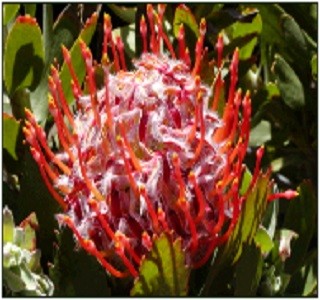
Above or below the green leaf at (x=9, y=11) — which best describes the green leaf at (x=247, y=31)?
below

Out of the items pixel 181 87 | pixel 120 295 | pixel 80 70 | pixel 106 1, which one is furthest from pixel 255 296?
A: pixel 106 1

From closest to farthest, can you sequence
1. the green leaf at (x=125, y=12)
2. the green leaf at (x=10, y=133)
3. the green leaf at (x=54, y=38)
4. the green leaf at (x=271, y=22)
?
the green leaf at (x=10, y=133)
the green leaf at (x=54, y=38)
the green leaf at (x=271, y=22)
the green leaf at (x=125, y=12)

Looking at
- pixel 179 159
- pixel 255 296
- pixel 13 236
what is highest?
pixel 179 159

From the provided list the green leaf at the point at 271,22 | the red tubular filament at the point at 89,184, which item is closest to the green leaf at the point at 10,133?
the red tubular filament at the point at 89,184

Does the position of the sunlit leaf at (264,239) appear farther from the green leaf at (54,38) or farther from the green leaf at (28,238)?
the green leaf at (54,38)

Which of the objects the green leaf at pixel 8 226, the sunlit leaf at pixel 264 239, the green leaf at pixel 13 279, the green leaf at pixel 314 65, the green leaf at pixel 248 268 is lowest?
the sunlit leaf at pixel 264 239

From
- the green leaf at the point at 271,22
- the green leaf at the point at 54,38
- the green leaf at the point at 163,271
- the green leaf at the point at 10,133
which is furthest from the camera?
the green leaf at the point at 271,22

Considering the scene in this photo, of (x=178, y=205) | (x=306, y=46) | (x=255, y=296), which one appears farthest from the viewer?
(x=306, y=46)

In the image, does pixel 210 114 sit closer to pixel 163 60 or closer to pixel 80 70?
pixel 163 60

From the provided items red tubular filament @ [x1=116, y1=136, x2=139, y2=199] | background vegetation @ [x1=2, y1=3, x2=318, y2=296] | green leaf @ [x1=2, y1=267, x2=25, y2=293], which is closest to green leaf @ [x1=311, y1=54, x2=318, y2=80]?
background vegetation @ [x1=2, y1=3, x2=318, y2=296]
